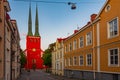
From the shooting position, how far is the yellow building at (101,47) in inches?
1056

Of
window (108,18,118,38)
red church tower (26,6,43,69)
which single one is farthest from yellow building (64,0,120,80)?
red church tower (26,6,43,69)

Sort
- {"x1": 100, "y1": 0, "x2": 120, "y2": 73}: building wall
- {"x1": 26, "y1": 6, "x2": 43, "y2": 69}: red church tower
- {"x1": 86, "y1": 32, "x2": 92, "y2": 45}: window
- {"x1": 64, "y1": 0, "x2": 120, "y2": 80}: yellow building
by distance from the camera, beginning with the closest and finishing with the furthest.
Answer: {"x1": 100, "y1": 0, "x2": 120, "y2": 73}: building wall, {"x1": 64, "y1": 0, "x2": 120, "y2": 80}: yellow building, {"x1": 86, "y1": 32, "x2": 92, "y2": 45}: window, {"x1": 26, "y1": 6, "x2": 43, "y2": 69}: red church tower

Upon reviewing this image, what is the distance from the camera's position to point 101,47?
30750 millimetres

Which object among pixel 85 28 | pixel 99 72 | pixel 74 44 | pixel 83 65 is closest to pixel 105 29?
pixel 99 72

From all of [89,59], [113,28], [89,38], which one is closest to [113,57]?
[113,28]

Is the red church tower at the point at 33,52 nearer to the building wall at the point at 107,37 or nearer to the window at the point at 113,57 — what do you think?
the building wall at the point at 107,37

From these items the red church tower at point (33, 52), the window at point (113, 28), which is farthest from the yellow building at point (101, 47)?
the red church tower at point (33, 52)

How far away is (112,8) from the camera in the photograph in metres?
27.9

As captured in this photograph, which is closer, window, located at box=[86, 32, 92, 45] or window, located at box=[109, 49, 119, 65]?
window, located at box=[109, 49, 119, 65]

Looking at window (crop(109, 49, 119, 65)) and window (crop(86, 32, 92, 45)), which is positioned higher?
window (crop(86, 32, 92, 45))

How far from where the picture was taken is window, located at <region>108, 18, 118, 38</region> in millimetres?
26731

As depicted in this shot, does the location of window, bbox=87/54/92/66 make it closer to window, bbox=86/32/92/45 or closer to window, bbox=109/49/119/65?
window, bbox=86/32/92/45

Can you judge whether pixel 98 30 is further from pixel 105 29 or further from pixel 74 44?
pixel 74 44

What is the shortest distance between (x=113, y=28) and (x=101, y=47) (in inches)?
161
